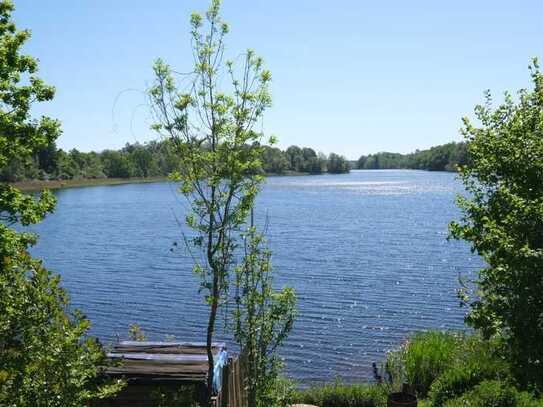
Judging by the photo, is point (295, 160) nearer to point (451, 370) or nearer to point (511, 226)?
point (451, 370)

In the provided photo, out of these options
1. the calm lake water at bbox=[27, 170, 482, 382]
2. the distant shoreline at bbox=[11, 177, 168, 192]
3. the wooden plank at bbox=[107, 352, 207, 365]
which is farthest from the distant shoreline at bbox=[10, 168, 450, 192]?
the wooden plank at bbox=[107, 352, 207, 365]

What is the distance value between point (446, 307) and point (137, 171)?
14459cm

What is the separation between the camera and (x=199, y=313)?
26.7 metres

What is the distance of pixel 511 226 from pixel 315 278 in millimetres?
25345

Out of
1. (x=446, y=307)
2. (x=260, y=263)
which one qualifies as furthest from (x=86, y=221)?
(x=260, y=263)

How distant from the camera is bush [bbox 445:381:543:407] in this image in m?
10.4

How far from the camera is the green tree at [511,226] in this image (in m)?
6.66

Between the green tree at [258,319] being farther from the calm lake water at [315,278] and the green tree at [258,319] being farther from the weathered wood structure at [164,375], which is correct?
the calm lake water at [315,278]

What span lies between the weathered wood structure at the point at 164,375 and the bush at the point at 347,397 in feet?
16.0

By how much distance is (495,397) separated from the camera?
1076 centimetres

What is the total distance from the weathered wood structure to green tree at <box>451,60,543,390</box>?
3870mm

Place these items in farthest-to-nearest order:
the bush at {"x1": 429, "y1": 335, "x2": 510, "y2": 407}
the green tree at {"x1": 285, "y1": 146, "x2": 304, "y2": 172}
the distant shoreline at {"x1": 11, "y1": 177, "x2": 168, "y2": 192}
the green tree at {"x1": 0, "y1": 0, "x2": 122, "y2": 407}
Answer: the green tree at {"x1": 285, "y1": 146, "x2": 304, "y2": 172} < the distant shoreline at {"x1": 11, "y1": 177, "x2": 168, "y2": 192} < the bush at {"x1": 429, "y1": 335, "x2": 510, "y2": 407} < the green tree at {"x1": 0, "y1": 0, "x2": 122, "y2": 407}

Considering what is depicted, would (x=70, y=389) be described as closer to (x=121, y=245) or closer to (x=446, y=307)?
(x=446, y=307)

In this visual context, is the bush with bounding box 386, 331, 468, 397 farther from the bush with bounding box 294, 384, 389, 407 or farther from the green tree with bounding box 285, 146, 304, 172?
the green tree with bounding box 285, 146, 304, 172
